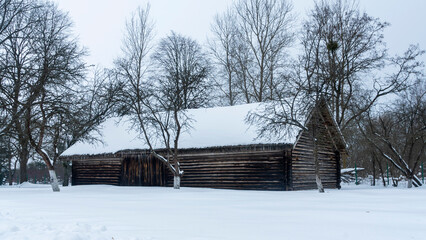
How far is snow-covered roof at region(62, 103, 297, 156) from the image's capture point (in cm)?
1984

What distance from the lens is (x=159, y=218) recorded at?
8.34 meters

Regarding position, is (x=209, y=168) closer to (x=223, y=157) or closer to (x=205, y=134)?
(x=223, y=157)

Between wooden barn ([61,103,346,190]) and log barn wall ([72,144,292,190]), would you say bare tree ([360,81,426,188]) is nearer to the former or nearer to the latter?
wooden barn ([61,103,346,190])

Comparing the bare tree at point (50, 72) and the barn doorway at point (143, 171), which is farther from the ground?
the bare tree at point (50, 72)

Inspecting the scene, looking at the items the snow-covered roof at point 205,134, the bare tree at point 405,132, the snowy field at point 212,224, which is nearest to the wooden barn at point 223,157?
the snow-covered roof at point 205,134

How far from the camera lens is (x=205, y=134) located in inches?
843

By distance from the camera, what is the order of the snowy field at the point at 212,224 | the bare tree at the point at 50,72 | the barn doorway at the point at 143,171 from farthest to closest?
the barn doorway at the point at 143,171, the bare tree at the point at 50,72, the snowy field at the point at 212,224

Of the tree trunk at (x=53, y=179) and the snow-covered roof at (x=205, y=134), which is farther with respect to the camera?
the snow-covered roof at (x=205, y=134)

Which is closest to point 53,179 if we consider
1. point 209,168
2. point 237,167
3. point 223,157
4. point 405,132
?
point 209,168

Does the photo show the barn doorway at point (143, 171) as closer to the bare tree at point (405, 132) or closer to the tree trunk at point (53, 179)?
the tree trunk at point (53, 179)

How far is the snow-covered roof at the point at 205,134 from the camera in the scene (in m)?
19.8

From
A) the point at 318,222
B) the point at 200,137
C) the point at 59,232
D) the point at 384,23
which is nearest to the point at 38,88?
the point at 200,137

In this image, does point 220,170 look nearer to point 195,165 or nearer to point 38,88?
point 195,165

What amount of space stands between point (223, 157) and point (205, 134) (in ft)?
5.50
